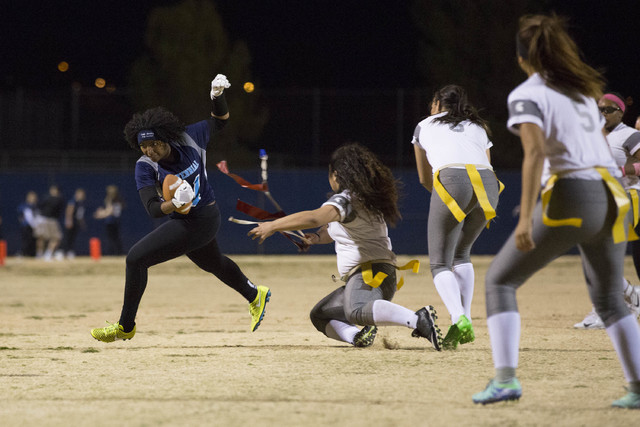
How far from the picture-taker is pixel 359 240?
6.61m

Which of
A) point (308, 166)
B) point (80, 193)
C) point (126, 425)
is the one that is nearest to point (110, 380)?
point (126, 425)

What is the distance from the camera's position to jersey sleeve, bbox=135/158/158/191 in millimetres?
6988

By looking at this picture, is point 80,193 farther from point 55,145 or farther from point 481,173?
point 481,173

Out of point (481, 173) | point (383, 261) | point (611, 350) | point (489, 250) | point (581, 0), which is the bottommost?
point (489, 250)

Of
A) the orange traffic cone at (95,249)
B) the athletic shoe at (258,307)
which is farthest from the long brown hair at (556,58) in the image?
the orange traffic cone at (95,249)

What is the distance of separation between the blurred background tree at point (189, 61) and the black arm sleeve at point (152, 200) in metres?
26.0

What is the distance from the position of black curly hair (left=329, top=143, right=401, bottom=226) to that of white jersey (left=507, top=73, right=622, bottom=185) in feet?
6.73

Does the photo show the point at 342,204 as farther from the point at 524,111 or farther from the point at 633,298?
the point at 633,298

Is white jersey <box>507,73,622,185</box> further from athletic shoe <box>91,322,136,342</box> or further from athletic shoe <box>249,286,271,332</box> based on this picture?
athletic shoe <box>91,322,136,342</box>

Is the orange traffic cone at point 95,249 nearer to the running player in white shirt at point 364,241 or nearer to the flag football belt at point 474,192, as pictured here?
the running player in white shirt at point 364,241

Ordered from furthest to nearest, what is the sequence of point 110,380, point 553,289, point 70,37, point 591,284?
point 70,37
point 553,289
point 110,380
point 591,284

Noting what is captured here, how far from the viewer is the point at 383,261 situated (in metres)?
6.69

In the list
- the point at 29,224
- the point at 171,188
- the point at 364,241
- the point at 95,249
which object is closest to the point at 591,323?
the point at 364,241

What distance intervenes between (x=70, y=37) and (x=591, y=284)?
42074mm
